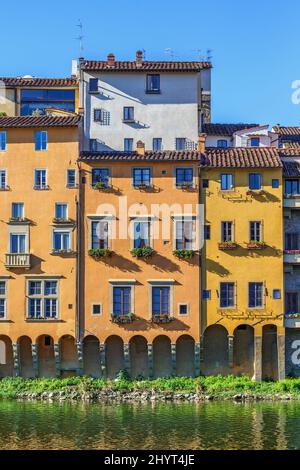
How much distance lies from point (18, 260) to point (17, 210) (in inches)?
122

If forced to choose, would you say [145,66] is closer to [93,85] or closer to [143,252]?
[93,85]

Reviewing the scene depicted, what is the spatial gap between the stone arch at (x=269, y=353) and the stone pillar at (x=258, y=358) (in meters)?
1.11

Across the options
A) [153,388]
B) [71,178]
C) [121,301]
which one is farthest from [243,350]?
[71,178]

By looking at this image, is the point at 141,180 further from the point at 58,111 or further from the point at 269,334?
the point at 269,334

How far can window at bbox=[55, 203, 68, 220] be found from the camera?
58.8 metres

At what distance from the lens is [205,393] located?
55.5 m

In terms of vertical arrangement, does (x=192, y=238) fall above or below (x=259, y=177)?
below

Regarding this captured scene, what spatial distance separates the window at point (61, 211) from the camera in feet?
193

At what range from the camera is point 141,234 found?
5834 cm

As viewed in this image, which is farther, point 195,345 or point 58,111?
point 58,111

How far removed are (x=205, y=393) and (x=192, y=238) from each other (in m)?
9.19

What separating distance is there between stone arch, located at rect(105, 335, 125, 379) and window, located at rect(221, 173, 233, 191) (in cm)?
1103
